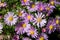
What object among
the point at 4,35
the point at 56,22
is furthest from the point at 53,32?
the point at 4,35

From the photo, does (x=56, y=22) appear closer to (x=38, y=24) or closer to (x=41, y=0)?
(x=38, y=24)

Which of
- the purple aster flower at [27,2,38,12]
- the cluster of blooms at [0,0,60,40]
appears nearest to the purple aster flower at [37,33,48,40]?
the cluster of blooms at [0,0,60,40]

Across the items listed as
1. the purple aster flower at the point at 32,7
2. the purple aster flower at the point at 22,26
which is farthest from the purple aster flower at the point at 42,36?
the purple aster flower at the point at 32,7

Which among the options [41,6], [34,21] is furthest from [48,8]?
[34,21]

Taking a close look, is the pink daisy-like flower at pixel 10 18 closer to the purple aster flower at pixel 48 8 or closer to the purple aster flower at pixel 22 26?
the purple aster flower at pixel 22 26

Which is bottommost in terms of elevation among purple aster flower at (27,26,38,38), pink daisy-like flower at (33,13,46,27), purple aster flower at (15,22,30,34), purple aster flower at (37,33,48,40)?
purple aster flower at (37,33,48,40)

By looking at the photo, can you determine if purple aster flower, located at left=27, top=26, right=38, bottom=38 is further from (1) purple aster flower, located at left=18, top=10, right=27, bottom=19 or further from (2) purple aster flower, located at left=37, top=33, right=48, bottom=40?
(1) purple aster flower, located at left=18, top=10, right=27, bottom=19

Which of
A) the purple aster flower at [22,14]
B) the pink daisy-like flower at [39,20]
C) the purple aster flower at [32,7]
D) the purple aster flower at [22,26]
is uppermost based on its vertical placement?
the purple aster flower at [32,7]
